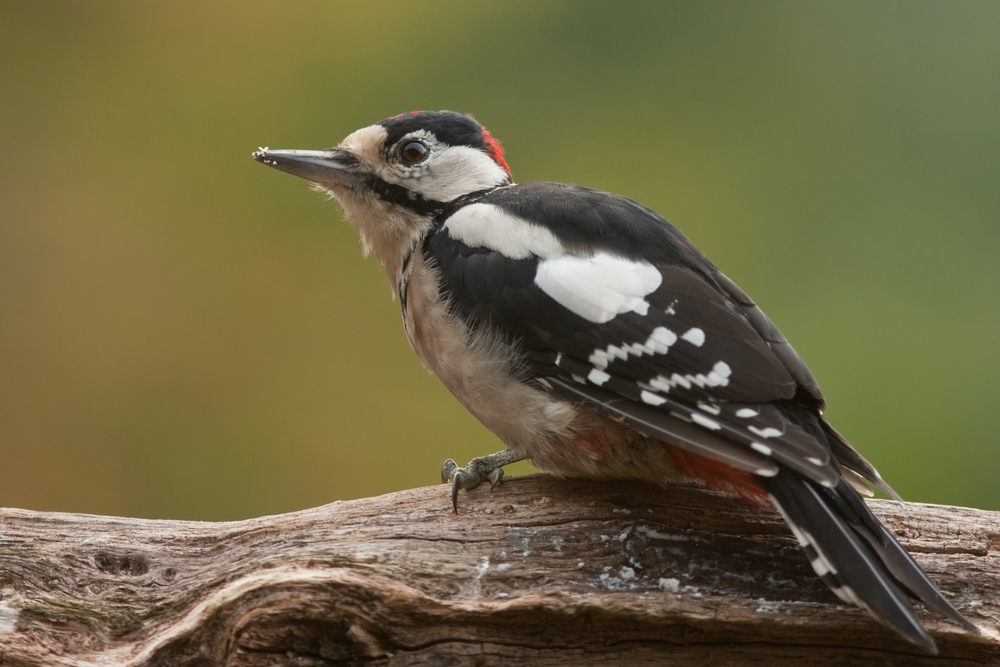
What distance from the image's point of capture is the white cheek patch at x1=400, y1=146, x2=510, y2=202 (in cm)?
220

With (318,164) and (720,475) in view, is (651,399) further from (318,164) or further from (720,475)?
(318,164)

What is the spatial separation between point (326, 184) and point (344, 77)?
116cm

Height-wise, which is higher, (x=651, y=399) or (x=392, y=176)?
(x=392, y=176)

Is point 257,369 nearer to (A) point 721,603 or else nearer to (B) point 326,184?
(B) point 326,184

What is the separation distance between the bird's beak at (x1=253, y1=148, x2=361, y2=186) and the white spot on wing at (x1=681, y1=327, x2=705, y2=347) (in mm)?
929

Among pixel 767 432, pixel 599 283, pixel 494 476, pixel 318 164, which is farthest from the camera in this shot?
pixel 318 164

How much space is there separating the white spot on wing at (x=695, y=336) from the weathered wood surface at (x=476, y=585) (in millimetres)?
324

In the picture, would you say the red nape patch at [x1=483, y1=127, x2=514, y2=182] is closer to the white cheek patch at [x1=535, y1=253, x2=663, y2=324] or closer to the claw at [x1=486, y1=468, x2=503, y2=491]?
the white cheek patch at [x1=535, y1=253, x2=663, y2=324]

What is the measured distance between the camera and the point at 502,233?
189 centimetres

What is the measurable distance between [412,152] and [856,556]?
4.33 feet

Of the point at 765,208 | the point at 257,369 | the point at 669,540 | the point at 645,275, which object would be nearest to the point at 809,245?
the point at 765,208

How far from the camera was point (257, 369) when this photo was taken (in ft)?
10.7

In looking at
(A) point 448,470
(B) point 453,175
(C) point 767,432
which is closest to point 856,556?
(C) point 767,432

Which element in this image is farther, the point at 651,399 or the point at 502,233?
the point at 502,233
